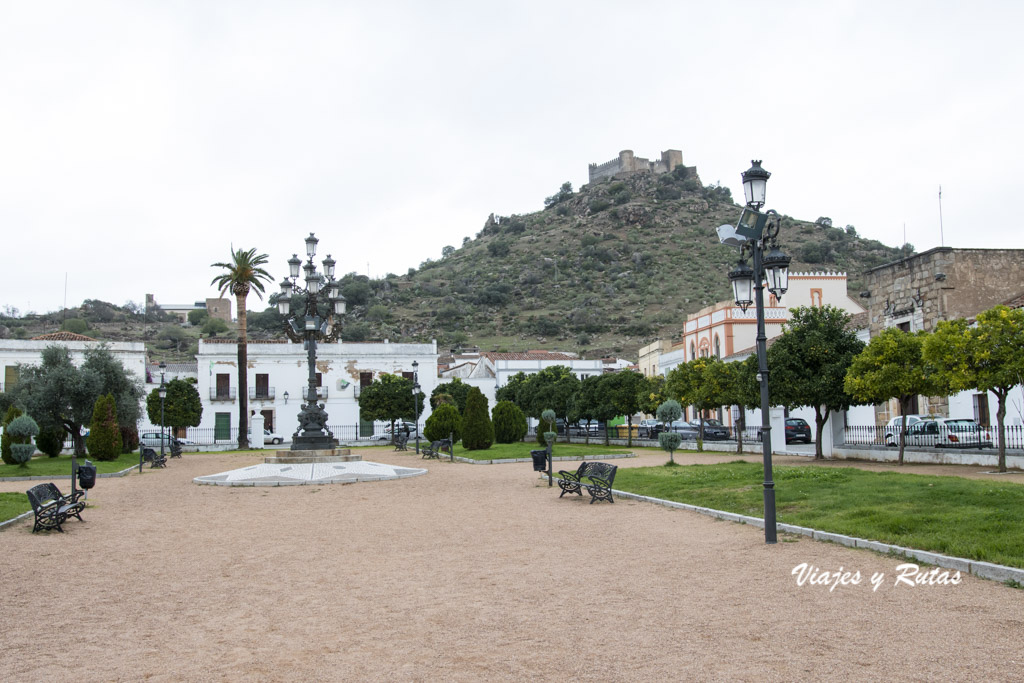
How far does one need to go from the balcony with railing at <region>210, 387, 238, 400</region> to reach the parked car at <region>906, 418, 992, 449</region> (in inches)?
1545

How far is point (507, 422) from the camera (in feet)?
116

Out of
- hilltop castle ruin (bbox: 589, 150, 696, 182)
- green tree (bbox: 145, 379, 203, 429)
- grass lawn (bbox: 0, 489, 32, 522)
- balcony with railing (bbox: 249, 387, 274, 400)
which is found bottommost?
grass lawn (bbox: 0, 489, 32, 522)

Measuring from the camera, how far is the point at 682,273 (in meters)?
88.1

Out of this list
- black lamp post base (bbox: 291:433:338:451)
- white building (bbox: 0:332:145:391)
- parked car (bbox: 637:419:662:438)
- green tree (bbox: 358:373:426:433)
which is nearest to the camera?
black lamp post base (bbox: 291:433:338:451)

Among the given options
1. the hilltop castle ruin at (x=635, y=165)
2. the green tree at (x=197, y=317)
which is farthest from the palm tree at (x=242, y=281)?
the hilltop castle ruin at (x=635, y=165)

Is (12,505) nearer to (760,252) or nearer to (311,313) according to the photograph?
(311,313)

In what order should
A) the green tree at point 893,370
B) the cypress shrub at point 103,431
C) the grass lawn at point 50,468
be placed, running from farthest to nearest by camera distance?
the cypress shrub at point 103,431, the grass lawn at point 50,468, the green tree at point 893,370

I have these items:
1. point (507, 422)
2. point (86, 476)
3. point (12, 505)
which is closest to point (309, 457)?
point (86, 476)

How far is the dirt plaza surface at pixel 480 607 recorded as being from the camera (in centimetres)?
529

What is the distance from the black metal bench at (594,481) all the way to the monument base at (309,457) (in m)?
10.5

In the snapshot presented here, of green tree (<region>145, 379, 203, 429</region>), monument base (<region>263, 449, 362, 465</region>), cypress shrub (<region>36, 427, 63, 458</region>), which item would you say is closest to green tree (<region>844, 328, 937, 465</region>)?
monument base (<region>263, 449, 362, 465</region>)

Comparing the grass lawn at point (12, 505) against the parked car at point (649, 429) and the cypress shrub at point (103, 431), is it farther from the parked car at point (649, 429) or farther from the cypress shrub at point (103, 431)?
the parked car at point (649, 429)

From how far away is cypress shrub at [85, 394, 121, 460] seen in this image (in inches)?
1083

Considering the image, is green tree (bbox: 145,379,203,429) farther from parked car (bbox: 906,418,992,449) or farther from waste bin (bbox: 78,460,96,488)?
parked car (bbox: 906,418,992,449)
